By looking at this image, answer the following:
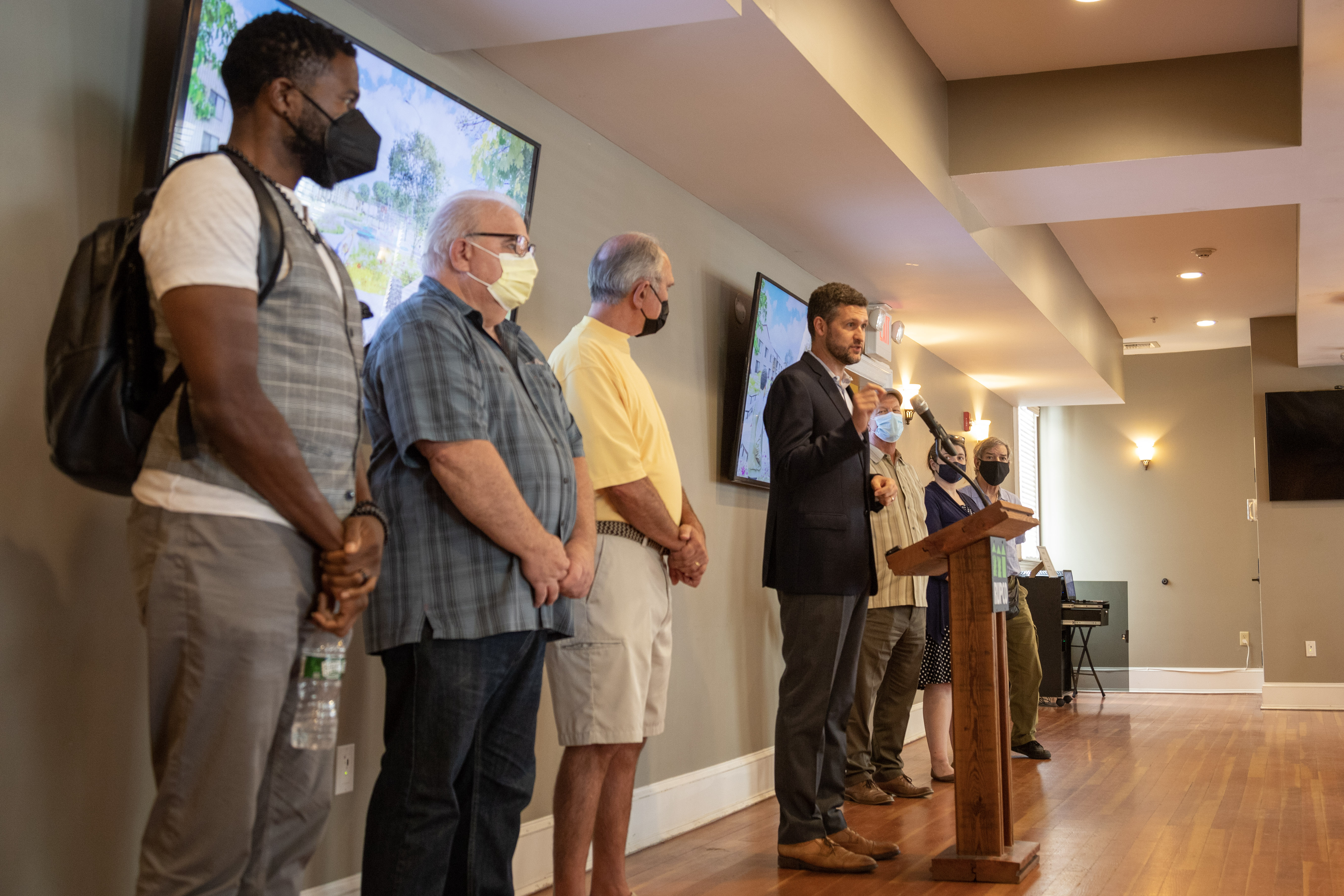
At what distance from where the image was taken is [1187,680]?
9.62 metres

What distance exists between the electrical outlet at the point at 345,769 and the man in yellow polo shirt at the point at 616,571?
0.45 meters

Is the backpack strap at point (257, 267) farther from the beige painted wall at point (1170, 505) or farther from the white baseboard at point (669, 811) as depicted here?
the beige painted wall at point (1170, 505)

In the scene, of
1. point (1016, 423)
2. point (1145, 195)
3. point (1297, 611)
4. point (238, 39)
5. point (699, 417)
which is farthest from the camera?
point (1016, 423)

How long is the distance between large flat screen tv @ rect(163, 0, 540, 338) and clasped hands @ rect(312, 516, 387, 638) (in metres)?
0.82

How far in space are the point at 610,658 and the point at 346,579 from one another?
93cm

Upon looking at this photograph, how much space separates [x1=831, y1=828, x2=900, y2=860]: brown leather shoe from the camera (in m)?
3.16

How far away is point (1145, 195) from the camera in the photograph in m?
4.57

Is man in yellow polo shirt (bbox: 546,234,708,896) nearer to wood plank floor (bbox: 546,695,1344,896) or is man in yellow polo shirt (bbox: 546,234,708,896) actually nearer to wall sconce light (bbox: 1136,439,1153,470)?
wood plank floor (bbox: 546,695,1344,896)

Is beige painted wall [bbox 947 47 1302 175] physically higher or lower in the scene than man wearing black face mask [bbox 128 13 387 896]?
higher

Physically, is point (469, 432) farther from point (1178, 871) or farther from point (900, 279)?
point (900, 279)

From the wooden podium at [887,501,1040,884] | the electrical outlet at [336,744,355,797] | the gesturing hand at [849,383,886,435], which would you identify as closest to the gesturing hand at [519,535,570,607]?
the electrical outlet at [336,744,355,797]

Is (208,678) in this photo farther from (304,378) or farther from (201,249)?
(201,249)

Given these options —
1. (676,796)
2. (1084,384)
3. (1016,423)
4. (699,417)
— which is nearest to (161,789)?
(676,796)

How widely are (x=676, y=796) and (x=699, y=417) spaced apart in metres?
1.31
